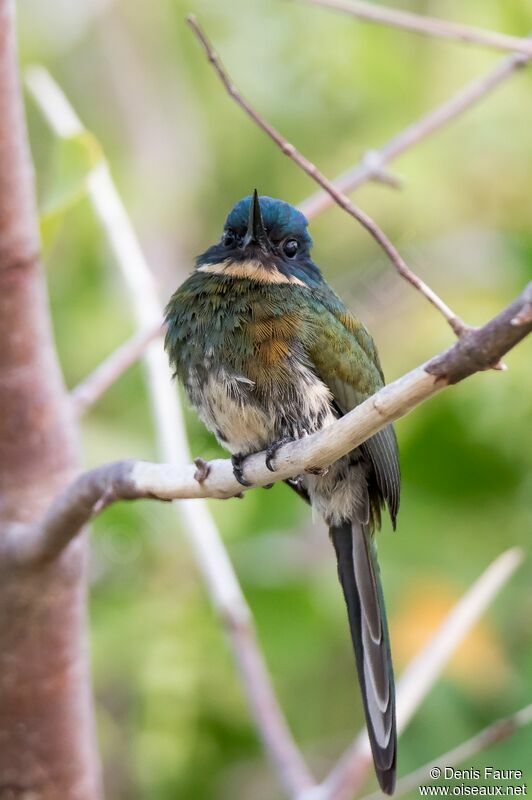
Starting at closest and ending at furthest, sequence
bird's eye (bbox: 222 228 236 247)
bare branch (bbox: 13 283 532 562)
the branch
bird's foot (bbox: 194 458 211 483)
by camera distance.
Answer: bare branch (bbox: 13 283 532 562), bird's foot (bbox: 194 458 211 483), the branch, bird's eye (bbox: 222 228 236 247)

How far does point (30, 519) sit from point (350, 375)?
555 millimetres

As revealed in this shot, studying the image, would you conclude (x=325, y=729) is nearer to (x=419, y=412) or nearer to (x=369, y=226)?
(x=419, y=412)

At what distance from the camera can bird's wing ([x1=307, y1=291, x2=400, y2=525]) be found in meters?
1.87

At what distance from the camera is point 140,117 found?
11.1ft

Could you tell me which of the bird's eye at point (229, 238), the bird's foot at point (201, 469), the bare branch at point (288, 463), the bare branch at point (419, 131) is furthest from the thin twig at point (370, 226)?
the bird's eye at point (229, 238)

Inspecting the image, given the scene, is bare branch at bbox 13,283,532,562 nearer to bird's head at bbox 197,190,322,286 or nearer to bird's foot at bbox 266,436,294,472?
bird's foot at bbox 266,436,294,472

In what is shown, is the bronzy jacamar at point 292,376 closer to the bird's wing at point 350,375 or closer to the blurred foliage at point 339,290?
the bird's wing at point 350,375

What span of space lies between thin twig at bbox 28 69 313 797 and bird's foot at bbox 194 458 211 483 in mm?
112

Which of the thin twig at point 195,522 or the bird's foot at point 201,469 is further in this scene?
the thin twig at point 195,522

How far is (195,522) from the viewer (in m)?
1.82

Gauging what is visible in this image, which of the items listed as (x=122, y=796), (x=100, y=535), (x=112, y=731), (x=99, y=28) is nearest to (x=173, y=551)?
(x=100, y=535)

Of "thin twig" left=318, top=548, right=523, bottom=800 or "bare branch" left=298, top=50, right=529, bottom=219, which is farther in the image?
"bare branch" left=298, top=50, right=529, bottom=219

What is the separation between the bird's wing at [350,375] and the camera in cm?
187

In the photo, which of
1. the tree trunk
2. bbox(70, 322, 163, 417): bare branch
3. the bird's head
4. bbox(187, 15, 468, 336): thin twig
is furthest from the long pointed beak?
bbox(187, 15, 468, 336): thin twig
